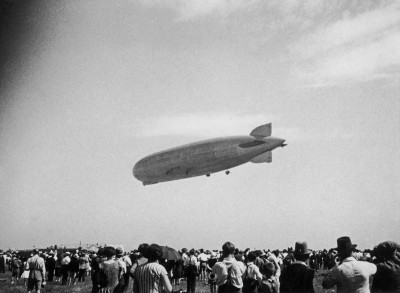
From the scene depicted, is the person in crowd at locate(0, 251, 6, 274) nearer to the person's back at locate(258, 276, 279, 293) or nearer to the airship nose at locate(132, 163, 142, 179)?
the airship nose at locate(132, 163, 142, 179)

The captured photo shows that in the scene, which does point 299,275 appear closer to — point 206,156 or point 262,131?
point 262,131

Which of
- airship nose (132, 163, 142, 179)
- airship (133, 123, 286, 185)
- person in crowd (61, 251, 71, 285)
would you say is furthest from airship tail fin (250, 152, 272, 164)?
person in crowd (61, 251, 71, 285)

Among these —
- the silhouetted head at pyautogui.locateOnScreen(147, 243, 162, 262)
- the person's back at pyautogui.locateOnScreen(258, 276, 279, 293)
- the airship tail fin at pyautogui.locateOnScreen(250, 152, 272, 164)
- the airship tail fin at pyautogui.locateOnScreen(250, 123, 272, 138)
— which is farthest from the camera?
the airship tail fin at pyautogui.locateOnScreen(250, 152, 272, 164)

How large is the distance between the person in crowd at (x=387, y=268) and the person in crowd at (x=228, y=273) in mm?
2802

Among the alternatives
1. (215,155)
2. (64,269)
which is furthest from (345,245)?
(215,155)

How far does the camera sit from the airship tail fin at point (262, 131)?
123 feet

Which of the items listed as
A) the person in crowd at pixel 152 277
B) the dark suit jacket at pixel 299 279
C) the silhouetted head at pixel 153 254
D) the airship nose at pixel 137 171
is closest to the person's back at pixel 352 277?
the dark suit jacket at pixel 299 279

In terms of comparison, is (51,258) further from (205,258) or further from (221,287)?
(221,287)

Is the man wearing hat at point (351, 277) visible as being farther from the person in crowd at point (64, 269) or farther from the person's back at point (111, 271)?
the person in crowd at point (64, 269)

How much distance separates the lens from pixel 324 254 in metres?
39.5

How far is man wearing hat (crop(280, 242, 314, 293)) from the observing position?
656 cm

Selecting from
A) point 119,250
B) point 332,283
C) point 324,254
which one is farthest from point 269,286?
point 324,254

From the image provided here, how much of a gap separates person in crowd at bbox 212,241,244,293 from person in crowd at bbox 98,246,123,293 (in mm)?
3048

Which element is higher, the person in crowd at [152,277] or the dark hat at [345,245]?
the dark hat at [345,245]
